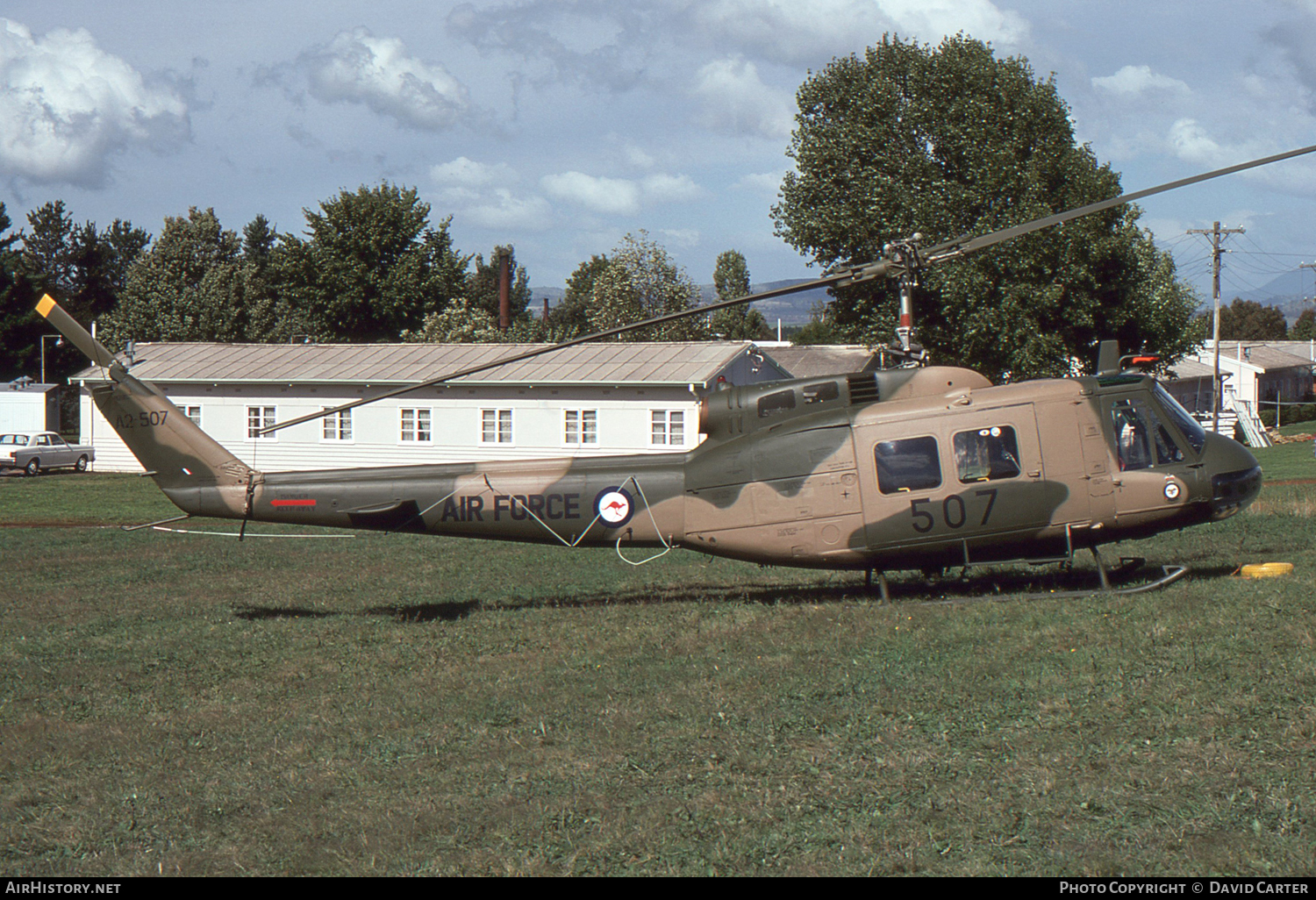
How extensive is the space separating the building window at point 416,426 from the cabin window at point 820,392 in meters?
27.9

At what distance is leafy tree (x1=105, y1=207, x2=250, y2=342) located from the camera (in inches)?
2598

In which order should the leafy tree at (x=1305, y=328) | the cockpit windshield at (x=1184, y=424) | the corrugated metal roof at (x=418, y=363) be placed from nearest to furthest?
the cockpit windshield at (x=1184, y=424) < the corrugated metal roof at (x=418, y=363) < the leafy tree at (x=1305, y=328)

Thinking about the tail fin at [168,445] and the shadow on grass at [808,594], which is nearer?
the shadow on grass at [808,594]

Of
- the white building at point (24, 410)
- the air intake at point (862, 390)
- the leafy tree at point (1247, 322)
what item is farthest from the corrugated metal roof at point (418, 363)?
the leafy tree at point (1247, 322)

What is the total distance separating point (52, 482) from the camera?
1617 inches

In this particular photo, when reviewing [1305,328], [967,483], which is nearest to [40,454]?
[967,483]

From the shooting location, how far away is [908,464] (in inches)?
504

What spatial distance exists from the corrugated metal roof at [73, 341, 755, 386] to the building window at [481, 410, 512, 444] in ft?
3.93

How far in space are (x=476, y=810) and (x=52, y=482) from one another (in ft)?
132

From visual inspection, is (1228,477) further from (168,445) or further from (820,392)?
(168,445)

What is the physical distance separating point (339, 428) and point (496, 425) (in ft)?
20.9

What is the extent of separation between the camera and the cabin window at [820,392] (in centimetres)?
1341

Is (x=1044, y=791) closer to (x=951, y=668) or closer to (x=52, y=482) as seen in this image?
(x=951, y=668)

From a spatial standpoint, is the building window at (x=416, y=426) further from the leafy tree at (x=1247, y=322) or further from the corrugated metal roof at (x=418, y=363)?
the leafy tree at (x=1247, y=322)
